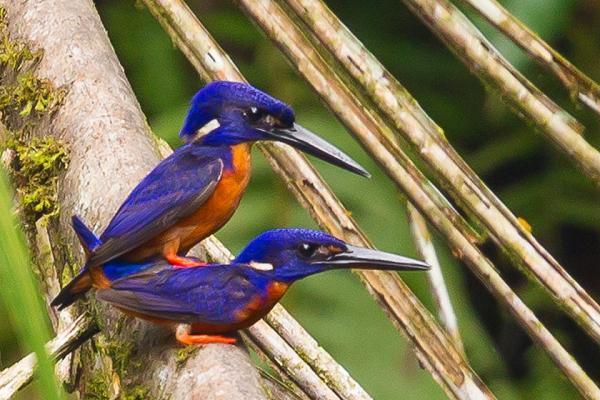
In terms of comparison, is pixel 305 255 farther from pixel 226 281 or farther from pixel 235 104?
pixel 235 104

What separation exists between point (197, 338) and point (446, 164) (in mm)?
A: 460

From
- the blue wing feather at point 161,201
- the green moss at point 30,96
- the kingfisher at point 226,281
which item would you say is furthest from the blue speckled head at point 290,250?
the green moss at point 30,96

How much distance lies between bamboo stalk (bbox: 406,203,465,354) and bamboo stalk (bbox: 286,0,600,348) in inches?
5.0

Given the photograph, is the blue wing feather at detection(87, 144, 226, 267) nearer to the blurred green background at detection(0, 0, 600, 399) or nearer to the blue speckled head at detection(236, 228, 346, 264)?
the blue speckled head at detection(236, 228, 346, 264)

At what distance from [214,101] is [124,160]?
24 cm

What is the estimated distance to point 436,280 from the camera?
→ 73.0 inches

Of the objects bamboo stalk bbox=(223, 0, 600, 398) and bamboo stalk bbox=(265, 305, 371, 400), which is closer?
bamboo stalk bbox=(223, 0, 600, 398)

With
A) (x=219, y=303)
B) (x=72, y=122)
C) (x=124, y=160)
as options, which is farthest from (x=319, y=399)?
(x=72, y=122)

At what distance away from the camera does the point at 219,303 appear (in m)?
1.60

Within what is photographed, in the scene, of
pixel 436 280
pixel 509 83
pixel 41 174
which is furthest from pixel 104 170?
pixel 509 83

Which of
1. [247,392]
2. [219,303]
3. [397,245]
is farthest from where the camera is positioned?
[397,245]

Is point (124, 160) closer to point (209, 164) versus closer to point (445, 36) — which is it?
point (209, 164)

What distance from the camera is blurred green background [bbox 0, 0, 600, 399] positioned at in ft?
10.8

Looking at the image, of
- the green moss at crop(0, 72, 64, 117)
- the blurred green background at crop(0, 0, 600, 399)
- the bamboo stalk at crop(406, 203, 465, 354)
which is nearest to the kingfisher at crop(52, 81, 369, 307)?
the bamboo stalk at crop(406, 203, 465, 354)
